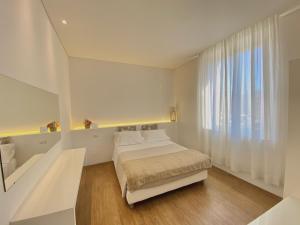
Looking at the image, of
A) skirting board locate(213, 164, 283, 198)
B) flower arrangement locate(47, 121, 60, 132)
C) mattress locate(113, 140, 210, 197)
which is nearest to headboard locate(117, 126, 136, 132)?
mattress locate(113, 140, 210, 197)

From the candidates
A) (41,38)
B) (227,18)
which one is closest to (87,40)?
(41,38)

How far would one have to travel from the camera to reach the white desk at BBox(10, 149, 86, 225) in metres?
0.95

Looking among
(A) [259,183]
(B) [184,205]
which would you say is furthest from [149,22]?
(A) [259,183]

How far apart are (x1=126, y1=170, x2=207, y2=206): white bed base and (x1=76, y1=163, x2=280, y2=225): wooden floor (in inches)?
5.3

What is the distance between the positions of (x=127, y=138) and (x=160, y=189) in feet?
5.21

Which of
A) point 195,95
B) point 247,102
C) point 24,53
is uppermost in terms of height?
point 24,53

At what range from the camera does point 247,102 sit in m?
2.40

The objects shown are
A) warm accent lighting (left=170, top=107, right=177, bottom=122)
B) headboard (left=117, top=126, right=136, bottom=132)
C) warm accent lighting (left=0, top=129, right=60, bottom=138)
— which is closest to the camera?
warm accent lighting (left=0, top=129, right=60, bottom=138)

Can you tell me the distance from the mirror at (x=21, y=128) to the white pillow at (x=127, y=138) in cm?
176

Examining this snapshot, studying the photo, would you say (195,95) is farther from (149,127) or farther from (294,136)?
(294,136)

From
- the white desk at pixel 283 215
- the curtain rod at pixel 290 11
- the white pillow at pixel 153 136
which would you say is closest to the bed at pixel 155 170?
the white pillow at pixel 153 136

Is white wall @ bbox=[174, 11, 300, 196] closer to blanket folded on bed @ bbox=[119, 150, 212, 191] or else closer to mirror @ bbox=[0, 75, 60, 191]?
blanket folded on bed @ bbox=[119, 150, 212, 191]

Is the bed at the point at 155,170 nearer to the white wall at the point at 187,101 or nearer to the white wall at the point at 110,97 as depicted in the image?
the white wall at the point at 110,97

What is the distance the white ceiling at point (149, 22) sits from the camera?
5.76ft
